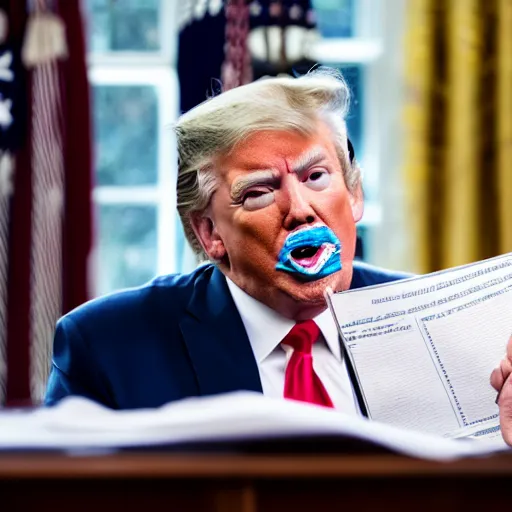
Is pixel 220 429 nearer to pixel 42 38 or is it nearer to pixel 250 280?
pixel 250 280

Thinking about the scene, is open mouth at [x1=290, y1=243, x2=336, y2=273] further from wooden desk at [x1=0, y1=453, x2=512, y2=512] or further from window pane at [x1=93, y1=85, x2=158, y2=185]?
window pane at [x1=93, y1=85, x2=158, y2=185]

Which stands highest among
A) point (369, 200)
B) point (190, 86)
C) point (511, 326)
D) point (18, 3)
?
point (18, 3)

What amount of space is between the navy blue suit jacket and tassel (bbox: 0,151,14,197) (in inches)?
42.9

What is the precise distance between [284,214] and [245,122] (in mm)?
155

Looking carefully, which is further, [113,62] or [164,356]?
[113,62]

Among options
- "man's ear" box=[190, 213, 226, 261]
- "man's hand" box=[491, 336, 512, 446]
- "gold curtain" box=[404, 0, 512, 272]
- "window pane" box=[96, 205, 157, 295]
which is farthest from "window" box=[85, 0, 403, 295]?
"man's hand" box=[491, 336, 512, 446]

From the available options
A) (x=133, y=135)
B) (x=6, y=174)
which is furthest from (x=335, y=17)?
(x=6, y=174)

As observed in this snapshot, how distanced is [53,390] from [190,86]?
4.17ft

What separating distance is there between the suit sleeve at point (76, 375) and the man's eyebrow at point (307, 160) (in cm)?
43

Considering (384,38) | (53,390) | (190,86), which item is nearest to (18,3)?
(190,86)

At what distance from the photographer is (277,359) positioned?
4.27 feet

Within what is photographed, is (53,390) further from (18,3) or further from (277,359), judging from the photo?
(18,3)

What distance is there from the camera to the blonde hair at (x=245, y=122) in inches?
52.7

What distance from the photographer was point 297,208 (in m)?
1.30
